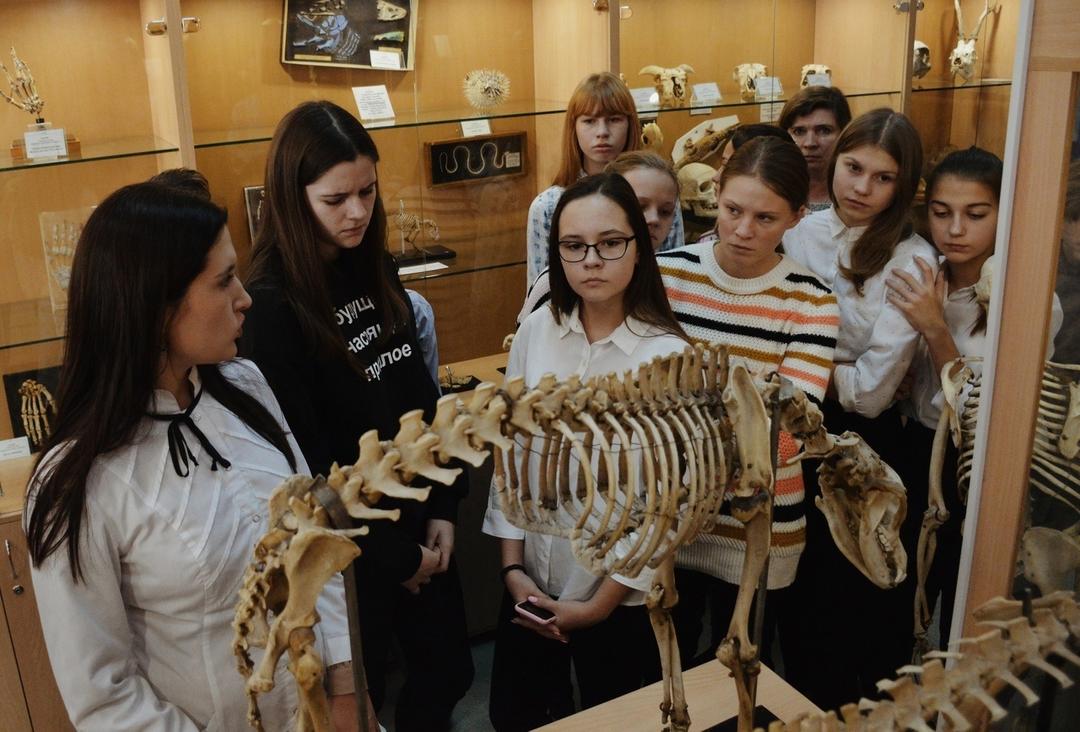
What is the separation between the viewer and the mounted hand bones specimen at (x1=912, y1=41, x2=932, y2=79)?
14.1 feet

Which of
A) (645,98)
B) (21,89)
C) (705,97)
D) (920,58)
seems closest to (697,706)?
(21,89)

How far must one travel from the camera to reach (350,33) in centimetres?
316

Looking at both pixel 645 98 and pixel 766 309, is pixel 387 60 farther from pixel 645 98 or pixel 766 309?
pixel 766 309

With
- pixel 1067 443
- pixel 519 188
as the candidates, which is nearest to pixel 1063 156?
pixel 1067 443

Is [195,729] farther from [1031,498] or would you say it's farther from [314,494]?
[1031,498]

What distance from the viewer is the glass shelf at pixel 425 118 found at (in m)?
3.01

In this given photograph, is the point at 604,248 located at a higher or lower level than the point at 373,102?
lower

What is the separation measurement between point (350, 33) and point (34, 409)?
4.98ft

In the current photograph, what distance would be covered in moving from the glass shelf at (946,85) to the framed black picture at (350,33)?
2.37 meters

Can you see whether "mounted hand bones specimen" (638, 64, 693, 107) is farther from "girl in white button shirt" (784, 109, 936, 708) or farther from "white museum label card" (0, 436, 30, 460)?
"white museum label card" (0, 436, 30, 460)

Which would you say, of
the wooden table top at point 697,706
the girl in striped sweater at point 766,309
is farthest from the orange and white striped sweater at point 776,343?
the wooden table top at point 697,706

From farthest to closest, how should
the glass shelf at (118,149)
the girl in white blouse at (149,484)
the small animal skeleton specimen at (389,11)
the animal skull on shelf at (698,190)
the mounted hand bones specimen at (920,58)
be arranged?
1. the mounted hand bones specimen at (920,58)
2. the animal skull on shelf at (698,190)
3. the small animal skeleton specimen at (389,11)
4. the glass shelf at (118,149)
5. the girl in white blouse at (149,484)

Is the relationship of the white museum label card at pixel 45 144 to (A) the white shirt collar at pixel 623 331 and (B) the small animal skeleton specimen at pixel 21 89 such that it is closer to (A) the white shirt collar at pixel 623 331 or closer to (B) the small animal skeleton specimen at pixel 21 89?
(B) the small animal skeleton specimen at pixel 21 89

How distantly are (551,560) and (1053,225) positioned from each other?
126 centimetres
